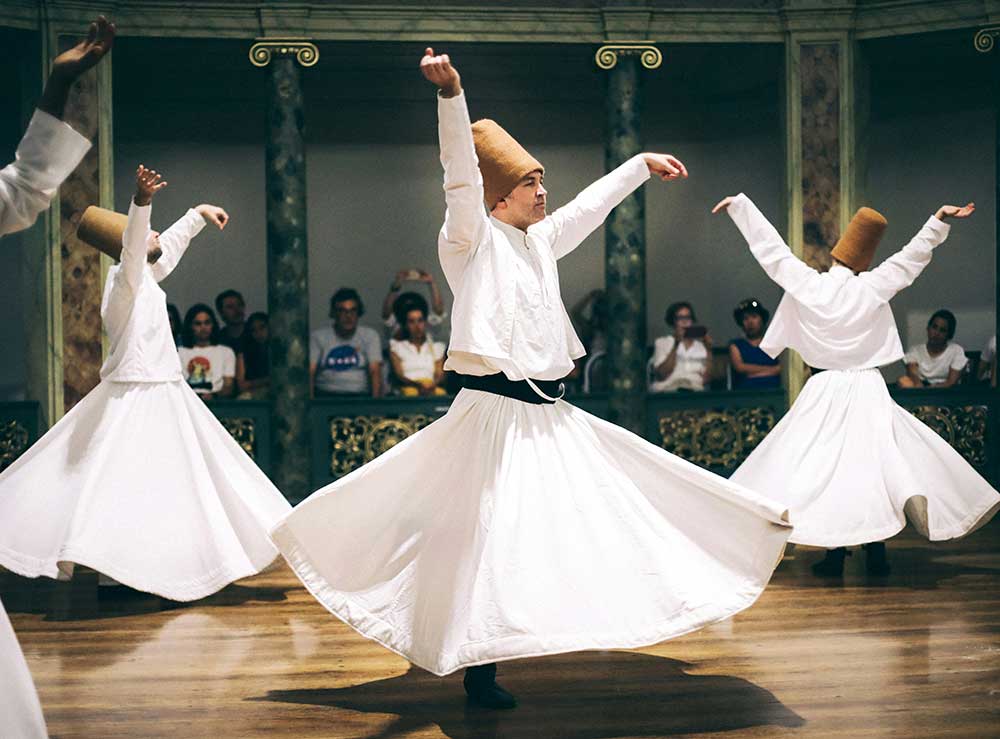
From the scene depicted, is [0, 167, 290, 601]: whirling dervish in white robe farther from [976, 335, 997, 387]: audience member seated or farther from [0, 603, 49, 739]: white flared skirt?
[976, 335, 997, 387]: audience member seated

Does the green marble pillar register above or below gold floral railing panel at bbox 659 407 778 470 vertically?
above

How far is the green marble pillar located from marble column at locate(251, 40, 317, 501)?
2.02 meters

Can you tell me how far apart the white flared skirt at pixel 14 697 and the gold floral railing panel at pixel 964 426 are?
22.8ft

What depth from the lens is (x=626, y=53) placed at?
8.66 m

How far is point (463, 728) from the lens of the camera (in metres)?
3.58

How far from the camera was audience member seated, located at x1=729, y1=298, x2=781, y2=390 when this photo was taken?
887 cm

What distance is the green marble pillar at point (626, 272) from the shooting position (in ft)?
28.3

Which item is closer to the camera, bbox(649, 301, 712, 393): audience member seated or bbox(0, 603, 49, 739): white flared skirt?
bbox(0, 603, 49, 739): white flared skirt

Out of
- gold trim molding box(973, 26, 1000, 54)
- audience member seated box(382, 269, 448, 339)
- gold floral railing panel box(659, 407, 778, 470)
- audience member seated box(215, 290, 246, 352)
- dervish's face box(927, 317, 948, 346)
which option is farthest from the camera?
audience member seated box(382, 269, 448, 339)

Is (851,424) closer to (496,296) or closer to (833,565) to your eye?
(833,565)

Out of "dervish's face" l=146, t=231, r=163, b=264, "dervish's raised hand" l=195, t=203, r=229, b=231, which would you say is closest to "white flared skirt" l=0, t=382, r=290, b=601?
"dervish's face" l=146, t=231, r=163, b=264

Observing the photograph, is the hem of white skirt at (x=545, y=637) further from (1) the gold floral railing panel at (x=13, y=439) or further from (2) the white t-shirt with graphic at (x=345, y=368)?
(2) the white t-shirt with graphic at (x=345, y=368)

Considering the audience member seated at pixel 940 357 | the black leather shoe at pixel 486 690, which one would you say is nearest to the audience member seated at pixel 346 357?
the audience member seated at pixel 940 357

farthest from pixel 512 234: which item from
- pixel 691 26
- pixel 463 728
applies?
pixel 691 26
